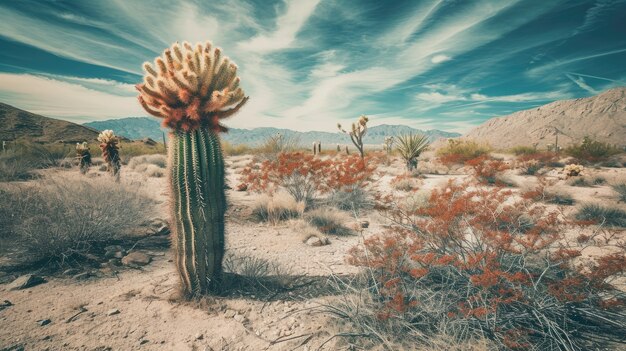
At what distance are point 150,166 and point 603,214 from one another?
54.6 feet

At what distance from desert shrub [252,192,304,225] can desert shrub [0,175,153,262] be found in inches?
97.2

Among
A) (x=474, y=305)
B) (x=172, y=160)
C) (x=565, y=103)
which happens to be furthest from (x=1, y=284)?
(x=565, y=103)

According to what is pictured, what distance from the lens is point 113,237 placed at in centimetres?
485

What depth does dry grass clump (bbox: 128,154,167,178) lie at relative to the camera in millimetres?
13484

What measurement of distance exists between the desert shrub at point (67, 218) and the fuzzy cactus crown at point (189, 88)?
8.57ft

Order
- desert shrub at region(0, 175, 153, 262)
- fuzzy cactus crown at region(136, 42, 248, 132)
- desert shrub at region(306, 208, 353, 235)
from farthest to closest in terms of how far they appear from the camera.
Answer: desert shrub at region(306, 208, 353, 235), desert shrub at region(0, 175, 153, 262), fuzzy cactus crown at region(136, 42, 248, 132)

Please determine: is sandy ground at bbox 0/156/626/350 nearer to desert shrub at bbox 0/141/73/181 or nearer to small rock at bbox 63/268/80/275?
small rock at bbox 63/268/80/275

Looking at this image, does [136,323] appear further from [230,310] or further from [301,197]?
[301,197]

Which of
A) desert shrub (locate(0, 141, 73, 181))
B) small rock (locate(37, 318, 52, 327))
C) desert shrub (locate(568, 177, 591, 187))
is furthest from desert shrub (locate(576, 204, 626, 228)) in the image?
desert shrub (locate(0, 141, 73, 181))

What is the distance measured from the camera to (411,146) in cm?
1376

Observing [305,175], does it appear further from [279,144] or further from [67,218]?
[279,144]

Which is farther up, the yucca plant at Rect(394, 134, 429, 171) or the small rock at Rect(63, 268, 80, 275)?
the yucca plant at Rect(394, 134, 429, 171)

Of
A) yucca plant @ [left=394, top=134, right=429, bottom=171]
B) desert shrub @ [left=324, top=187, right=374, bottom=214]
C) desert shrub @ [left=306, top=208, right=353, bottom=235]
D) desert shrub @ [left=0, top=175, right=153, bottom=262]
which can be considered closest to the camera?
desert shrub @ [left=0, top=175, right=153, bottom=262]

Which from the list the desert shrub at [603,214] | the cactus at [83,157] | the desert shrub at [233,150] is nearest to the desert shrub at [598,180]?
the desert shrub at [603,214]
